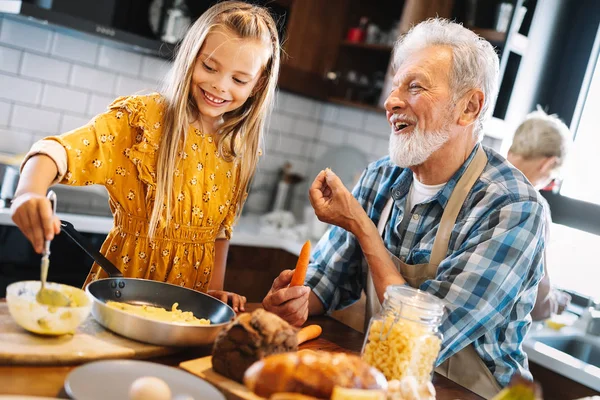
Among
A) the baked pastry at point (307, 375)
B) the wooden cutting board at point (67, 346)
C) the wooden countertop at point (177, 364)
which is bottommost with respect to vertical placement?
the wooden countertop at point (177, 364)

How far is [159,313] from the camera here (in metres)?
1.24

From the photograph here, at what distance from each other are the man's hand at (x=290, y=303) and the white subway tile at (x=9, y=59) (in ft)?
6.31

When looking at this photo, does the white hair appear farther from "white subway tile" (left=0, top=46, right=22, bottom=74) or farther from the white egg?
"white subway tile" (left=0, top=46, right=22, bottom=74)

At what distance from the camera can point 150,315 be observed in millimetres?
1211

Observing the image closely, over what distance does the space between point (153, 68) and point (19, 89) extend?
654mm

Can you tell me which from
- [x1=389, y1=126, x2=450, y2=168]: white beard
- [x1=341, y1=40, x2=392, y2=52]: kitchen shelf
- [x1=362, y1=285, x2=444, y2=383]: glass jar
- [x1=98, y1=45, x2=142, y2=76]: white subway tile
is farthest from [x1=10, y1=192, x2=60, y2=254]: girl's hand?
[x1=341, y1=40, x2=392, y2=52]: kitchen shelf

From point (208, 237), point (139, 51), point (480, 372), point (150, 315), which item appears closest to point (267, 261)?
point (139, 51)

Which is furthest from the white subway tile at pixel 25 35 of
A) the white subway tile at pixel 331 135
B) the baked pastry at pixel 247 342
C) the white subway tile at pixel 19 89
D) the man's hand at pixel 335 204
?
the baked pastry at pixel 247 342

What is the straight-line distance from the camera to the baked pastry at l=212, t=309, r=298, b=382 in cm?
107

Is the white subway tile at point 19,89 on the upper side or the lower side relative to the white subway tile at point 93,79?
lower

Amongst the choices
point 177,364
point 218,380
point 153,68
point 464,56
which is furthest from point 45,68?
point 218,380

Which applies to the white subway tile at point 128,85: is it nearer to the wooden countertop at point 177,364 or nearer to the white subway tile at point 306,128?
the white subway tile at point 306,128

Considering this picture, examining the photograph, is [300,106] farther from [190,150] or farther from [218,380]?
[218,380]

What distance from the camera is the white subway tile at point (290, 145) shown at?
12.5 feet
